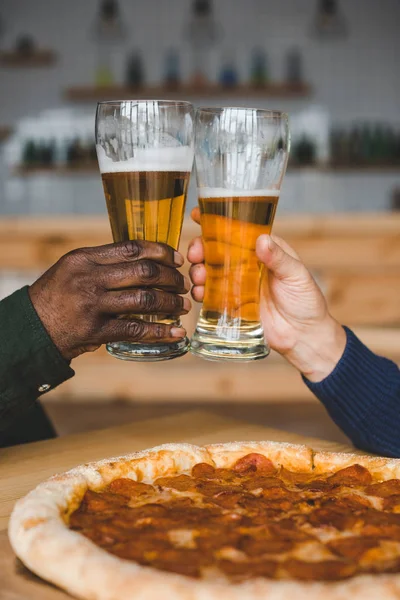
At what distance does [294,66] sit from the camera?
20.2 feet

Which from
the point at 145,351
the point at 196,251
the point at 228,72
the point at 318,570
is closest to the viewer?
the point at 318,570

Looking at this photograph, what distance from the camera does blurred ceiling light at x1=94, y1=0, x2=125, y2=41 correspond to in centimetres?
578

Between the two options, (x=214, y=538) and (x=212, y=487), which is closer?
(x=214, y=538)

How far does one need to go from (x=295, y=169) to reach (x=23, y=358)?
5.24 meters

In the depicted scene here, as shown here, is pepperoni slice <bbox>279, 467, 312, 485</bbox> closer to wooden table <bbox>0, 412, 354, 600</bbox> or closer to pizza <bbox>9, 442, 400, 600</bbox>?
pizza <bbox>9, 442, 400, 600</bbox>

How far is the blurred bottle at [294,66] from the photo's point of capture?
616cm

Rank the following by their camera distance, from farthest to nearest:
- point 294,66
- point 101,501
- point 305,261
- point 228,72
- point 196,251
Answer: point 294,66 → point 228,72 → point 305,261 → point 196,251 → point 101,501

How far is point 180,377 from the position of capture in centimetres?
316

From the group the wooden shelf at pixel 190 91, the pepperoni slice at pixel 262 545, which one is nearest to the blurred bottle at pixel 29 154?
the wooden shelf at pixel 190 91

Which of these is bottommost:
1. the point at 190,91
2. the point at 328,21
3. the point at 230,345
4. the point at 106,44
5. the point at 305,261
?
the point at 305,261

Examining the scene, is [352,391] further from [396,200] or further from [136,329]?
[396,200]

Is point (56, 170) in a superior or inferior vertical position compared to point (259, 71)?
inferior

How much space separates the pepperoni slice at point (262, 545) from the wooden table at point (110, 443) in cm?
33

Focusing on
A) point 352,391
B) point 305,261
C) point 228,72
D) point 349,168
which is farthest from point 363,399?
point 228,72
